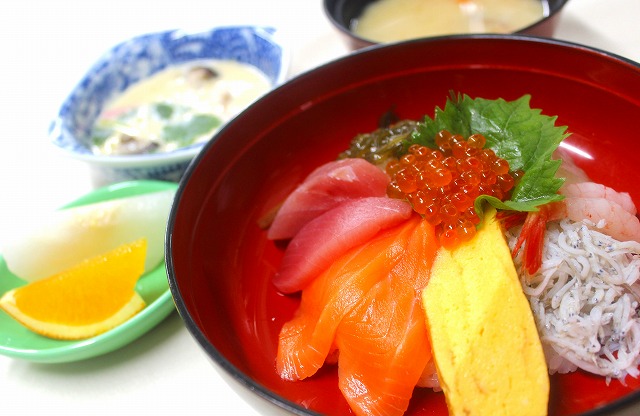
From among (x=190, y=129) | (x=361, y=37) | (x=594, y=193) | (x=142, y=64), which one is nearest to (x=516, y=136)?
(x=594, y=193)

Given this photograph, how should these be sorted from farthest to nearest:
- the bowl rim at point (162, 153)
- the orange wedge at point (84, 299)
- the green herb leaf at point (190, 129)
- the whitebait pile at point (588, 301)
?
the green herb leaf at point (190, 129) → the bowl rim at point (162, 153) → the orange wedge at point (84, 299) → the whitebait pile at point (588, 301)

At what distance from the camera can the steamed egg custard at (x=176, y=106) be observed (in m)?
2.34

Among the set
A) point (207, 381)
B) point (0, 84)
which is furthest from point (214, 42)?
point (207, 381)

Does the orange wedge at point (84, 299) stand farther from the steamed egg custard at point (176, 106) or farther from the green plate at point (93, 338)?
the steamed egg custard at point (176, 106)

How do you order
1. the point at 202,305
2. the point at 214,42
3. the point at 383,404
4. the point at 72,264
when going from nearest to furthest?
the point at 383,404 → the point at 202,305 → the point at 72,264 → the point at 214,42

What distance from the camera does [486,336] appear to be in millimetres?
1038

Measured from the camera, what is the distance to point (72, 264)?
69.1 inches

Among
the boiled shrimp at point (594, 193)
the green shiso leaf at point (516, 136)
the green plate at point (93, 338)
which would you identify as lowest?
the green plate at point (93, 338)

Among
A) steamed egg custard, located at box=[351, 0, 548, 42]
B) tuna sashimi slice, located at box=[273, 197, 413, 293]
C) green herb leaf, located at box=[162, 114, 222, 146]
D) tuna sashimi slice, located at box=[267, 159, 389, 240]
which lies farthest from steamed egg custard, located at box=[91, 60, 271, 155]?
tuna sashimi slice, located at box=[273, 197, 413, 293]

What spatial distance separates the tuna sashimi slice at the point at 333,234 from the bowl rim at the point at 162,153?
38 centimetres

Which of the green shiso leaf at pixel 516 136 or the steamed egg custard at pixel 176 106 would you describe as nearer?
the green shiso leaf at pixel 516 136

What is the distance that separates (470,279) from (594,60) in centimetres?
71

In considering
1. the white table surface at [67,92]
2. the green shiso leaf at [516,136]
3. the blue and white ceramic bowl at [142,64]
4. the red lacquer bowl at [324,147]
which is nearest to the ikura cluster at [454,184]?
the green shiso leaf at [516,136]

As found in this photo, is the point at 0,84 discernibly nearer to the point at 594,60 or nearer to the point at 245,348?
the point at 245,348
